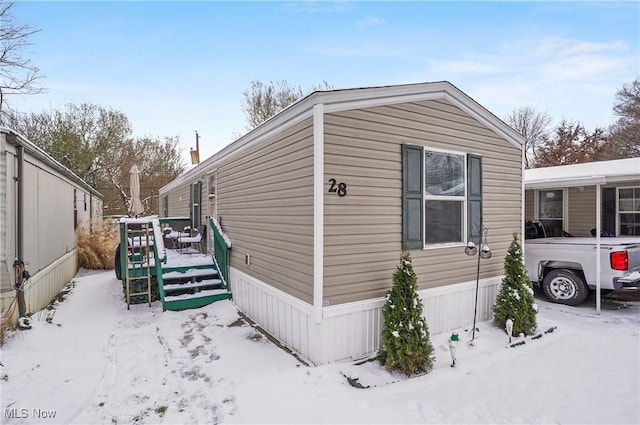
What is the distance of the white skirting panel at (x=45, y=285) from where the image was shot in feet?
14.6

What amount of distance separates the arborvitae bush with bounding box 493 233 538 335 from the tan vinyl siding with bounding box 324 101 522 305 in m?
0.46

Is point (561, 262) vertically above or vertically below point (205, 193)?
below

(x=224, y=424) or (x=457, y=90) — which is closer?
(x=224, y=424)

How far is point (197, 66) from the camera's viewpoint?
9992 mm

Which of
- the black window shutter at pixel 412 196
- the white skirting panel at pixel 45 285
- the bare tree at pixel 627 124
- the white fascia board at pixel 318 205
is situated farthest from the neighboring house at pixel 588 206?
the bare tree at pixel 627 124

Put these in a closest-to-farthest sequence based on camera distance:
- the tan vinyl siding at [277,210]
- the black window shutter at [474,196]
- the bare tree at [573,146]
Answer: the tan vinyl siding at [277,210]
the black window shutter at [474,196]
the bare tree at [573,146]

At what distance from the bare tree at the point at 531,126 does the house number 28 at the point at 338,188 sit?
25.4 m

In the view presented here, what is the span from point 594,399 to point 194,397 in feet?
11.7

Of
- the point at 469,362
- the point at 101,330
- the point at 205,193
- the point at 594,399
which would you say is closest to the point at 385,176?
the point at 469,362

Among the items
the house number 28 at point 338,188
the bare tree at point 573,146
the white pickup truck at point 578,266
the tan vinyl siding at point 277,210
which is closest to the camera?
the house number 28 at point 338,188

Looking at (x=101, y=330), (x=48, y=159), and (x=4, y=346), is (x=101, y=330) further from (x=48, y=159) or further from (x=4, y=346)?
(x=48, y=159)

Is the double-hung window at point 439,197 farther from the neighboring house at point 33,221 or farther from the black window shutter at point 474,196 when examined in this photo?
the neighboring house at point 33,221

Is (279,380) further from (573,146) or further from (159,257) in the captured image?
(573,146)

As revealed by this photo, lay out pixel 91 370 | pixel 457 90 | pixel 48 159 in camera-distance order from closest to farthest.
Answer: pixel 91 370
pixel 457 90
pixel 48 159
